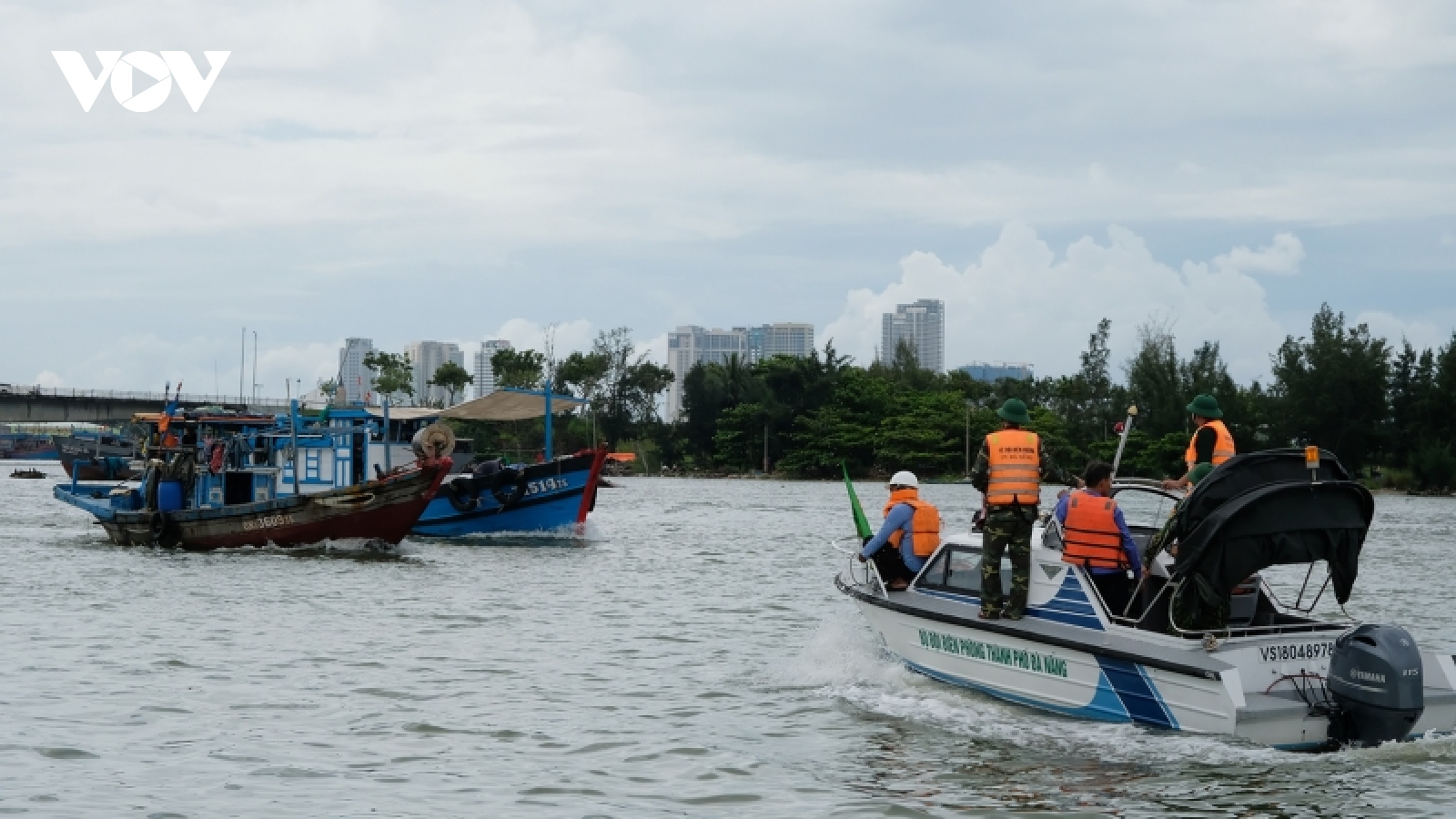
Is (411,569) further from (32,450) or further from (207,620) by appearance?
(32,450)

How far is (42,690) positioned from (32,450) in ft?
619

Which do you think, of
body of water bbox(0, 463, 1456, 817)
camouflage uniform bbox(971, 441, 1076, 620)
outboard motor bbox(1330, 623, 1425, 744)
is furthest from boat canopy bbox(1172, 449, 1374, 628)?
camouflage uniform bbox(971, 441, 1076, 620)

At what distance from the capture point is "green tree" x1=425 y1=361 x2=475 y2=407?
118312 millimetres

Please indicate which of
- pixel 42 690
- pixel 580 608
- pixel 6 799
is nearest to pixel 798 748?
pixel 6 799

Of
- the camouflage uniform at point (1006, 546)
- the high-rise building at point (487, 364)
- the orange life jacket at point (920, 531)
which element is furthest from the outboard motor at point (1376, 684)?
the high-rise building at point (487, 364)

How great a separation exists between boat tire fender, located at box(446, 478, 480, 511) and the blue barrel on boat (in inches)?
236

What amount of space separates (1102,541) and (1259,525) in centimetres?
138

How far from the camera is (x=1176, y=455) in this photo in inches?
3521

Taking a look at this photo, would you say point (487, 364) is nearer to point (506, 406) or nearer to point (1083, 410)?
point (1083, 410)

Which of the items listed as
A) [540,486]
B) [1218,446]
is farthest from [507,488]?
[1218,446]

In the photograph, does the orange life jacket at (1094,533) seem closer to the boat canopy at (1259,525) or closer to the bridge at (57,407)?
the boat canopy at (1259,525)

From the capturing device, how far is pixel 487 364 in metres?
134

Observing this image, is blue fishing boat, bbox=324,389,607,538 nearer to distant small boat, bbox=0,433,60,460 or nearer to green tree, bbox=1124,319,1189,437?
green tree, bbox=1124,319,1189,437

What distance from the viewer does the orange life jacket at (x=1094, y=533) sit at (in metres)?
11.6
